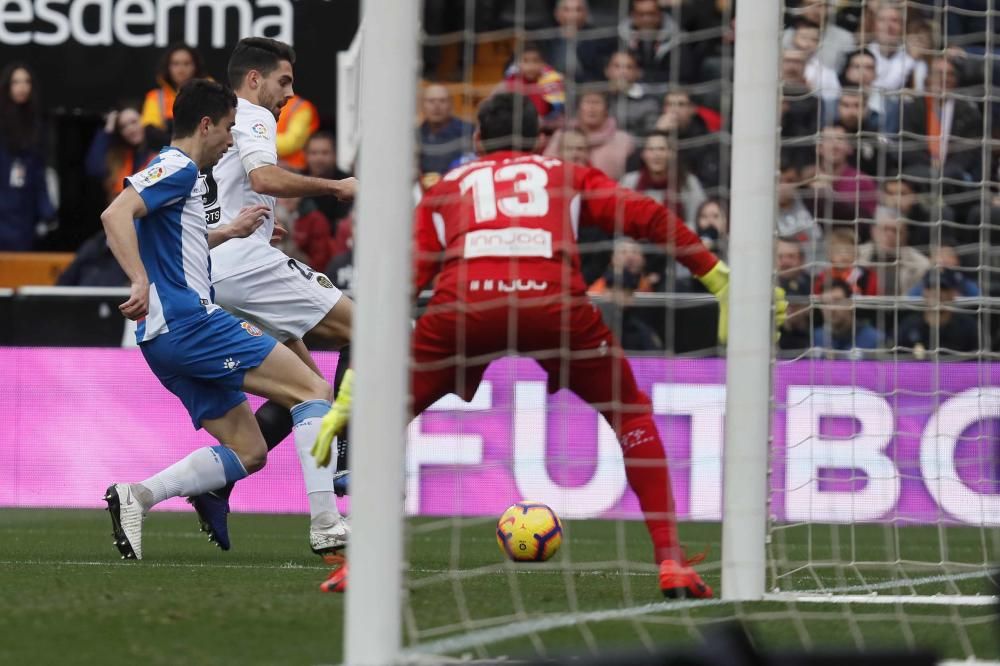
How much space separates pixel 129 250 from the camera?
6.81m

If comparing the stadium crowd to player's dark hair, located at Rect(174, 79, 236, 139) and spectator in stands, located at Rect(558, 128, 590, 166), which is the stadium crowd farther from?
player's dark hair, located at Rect(174, 79, 236, 139)

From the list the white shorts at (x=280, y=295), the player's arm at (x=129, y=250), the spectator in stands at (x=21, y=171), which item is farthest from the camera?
the spectator in stands at (x=21, y=171)

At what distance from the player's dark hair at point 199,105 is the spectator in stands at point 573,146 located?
12.3 feet

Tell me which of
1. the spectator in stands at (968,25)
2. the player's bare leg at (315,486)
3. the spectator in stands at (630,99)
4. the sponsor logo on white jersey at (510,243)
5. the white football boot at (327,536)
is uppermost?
the spectator in stands at (968,25)

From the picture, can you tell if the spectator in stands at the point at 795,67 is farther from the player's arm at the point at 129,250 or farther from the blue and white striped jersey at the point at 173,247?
the player's arm at the point at 129,250

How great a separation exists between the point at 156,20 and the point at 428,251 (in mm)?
8086

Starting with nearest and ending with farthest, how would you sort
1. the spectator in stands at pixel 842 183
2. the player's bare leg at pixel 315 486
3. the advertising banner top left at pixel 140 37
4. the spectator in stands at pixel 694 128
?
the player's bare leg at pixel 315 486 < the spectator in stands at pixel 842 183 < the spectator in stands at pixel 694 128 < the advertising banner top left at pixel 140 37

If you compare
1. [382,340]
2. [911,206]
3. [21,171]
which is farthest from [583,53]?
[382,340]

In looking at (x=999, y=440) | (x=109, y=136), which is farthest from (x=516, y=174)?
(x=109, y=136)

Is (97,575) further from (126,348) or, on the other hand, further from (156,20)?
(156,20)

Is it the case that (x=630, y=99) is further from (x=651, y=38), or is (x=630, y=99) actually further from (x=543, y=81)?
(x=543, y=81)

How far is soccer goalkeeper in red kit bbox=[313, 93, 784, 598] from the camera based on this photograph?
591 cm

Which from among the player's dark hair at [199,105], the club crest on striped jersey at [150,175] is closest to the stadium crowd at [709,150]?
the player's dark hair at [199,105]

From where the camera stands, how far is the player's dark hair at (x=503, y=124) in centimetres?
605
